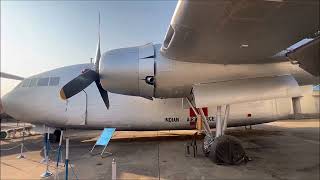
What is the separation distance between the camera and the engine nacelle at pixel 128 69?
7.94 meters

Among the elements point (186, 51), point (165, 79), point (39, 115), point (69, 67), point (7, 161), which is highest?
point (69, 67)

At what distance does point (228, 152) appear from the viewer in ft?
27.1

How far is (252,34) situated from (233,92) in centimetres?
277

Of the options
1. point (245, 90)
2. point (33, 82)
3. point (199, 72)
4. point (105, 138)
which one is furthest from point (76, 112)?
point (245, 90)

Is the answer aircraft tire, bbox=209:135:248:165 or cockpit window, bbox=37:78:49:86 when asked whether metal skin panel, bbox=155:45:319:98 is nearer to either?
aircraft tire, bbox=209:135:248:165

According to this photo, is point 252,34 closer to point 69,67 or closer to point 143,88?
point 143,88

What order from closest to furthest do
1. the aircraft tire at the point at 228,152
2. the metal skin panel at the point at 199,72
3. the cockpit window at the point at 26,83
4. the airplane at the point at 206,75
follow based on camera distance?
the airplane at the point at 206,75 < the metal skin panel at the point at 199,72 < the aircraft tire at the point at 228,152 < the cockpit window at the point at 26,83

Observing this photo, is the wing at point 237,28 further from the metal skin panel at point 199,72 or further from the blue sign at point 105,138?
the blue sign at point 105,138

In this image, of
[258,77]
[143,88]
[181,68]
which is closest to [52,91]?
[143,88]

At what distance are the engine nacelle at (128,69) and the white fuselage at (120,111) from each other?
5.28m

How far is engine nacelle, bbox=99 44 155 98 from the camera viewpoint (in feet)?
26.1

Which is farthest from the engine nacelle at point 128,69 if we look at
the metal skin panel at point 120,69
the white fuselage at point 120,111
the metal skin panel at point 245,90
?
the white fuselage at point 120,111

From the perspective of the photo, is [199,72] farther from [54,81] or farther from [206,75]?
[54,81]

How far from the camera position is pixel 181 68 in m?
7.90
